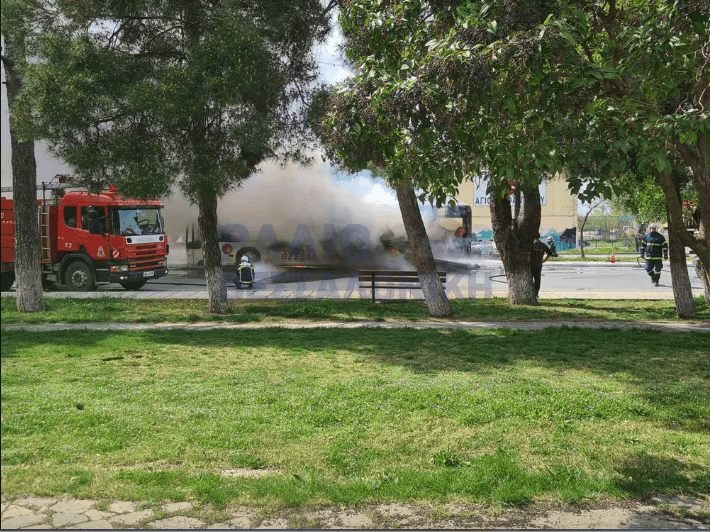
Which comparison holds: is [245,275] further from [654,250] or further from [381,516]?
[381,516]

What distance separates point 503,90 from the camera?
4902 millimetres

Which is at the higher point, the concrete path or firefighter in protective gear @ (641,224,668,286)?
firefighter in protective gear @ (641,224,668,286)

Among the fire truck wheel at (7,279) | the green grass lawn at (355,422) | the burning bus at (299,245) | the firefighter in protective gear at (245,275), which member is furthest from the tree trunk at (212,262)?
the burning bus at (299,245)

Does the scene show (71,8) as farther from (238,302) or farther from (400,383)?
(400,383)

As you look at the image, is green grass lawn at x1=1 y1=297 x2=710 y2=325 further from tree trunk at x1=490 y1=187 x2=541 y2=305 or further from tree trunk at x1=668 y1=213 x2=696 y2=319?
tree trunk at x1=490 y1=187 x2=541 y2=305

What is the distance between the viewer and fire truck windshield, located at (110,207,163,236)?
17844mm

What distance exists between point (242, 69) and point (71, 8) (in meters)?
3.11

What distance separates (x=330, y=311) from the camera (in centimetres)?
1345

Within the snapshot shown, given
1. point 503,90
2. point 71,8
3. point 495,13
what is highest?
point 71,8

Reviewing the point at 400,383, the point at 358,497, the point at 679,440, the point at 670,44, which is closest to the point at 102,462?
the point at 358,497

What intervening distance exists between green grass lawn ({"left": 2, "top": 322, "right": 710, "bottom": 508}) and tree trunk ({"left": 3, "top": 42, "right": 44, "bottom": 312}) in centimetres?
455

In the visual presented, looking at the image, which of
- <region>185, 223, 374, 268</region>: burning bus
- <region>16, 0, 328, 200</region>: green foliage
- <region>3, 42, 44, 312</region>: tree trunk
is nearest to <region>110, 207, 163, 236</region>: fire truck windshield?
<region>185, 223, 374, 268</region>: burning bus

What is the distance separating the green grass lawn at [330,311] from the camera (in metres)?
12.5

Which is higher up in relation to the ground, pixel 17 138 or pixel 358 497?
pixel 17 138
